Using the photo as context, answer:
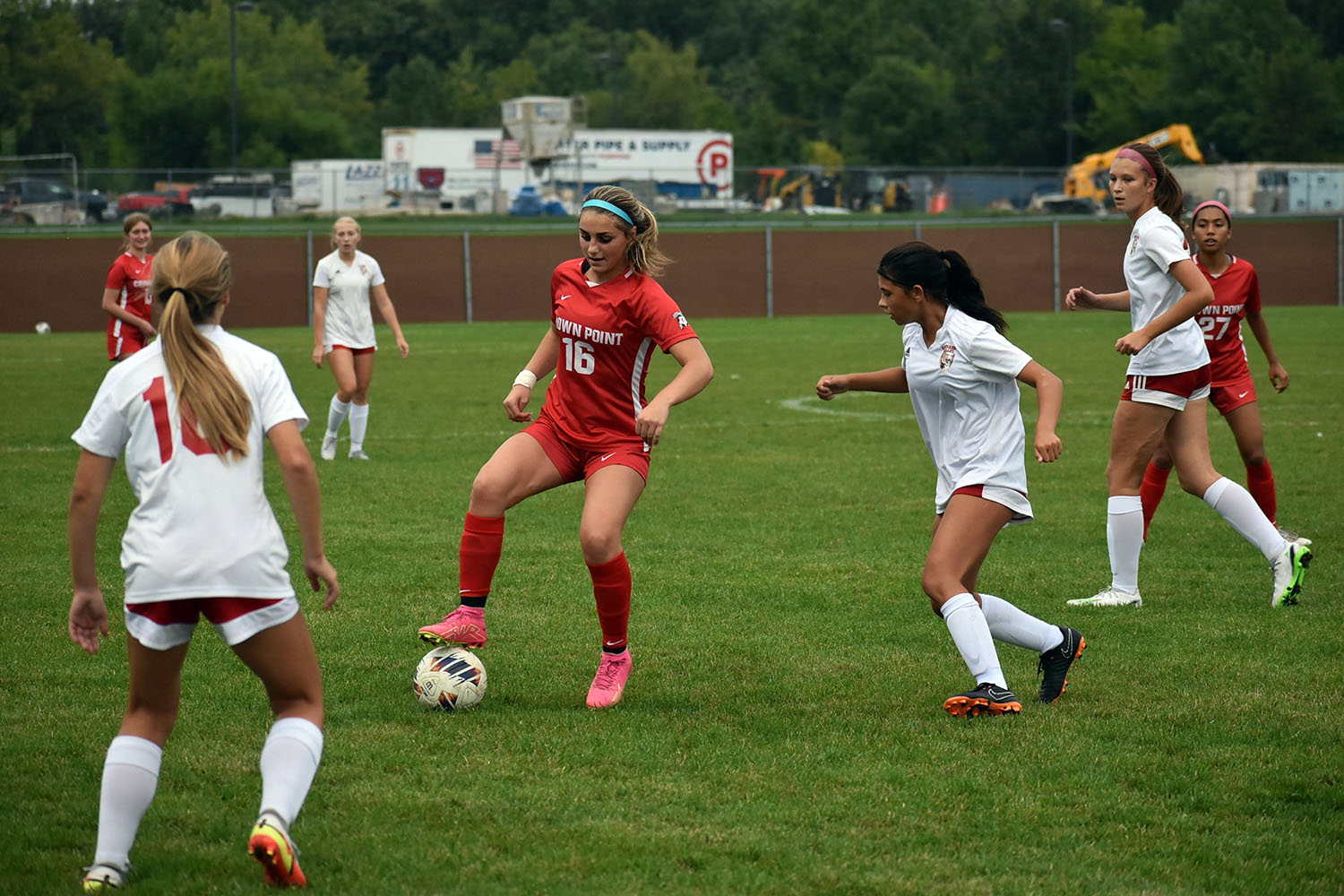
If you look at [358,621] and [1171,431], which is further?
[1171,431]

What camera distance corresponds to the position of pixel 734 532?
937cm

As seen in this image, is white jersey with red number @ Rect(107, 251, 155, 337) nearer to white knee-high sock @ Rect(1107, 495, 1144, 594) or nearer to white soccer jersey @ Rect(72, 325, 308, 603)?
white knee-high sock @ Rect(1107, 495, 1144, 594)

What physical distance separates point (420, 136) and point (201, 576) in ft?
180

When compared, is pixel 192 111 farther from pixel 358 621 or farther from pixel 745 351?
pixel 358 621

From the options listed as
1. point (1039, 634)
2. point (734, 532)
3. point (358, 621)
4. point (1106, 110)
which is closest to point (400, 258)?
point (734, 532)

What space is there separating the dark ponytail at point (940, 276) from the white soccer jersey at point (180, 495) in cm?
251

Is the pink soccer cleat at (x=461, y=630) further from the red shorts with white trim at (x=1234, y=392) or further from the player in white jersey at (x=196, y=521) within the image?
the red shorts with white trim at (x=1234, y=392)

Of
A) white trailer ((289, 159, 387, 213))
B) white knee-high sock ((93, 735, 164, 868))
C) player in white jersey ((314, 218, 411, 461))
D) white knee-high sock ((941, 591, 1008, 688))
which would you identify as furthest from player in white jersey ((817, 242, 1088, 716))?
white trailer ((289, 159, 387, 213))

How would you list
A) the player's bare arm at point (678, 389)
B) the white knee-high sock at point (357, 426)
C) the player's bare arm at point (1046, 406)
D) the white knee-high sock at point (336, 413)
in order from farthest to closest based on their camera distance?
the white knee-high sock at point (336, 413) < the white knee-high sock at point (357, 426) < the player's bare arm at point (678, 389) < the player's bare arm at point (1046, 406)

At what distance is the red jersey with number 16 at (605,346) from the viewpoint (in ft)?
18.6

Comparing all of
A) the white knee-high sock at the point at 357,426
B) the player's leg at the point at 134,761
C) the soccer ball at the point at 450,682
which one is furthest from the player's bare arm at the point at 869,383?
the white knee-high sock at the point at 357,426

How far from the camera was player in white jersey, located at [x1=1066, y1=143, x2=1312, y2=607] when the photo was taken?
6.82m

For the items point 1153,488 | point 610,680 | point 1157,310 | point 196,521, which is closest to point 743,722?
point 610,680

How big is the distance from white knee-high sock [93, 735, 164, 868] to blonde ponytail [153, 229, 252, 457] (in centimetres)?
82
